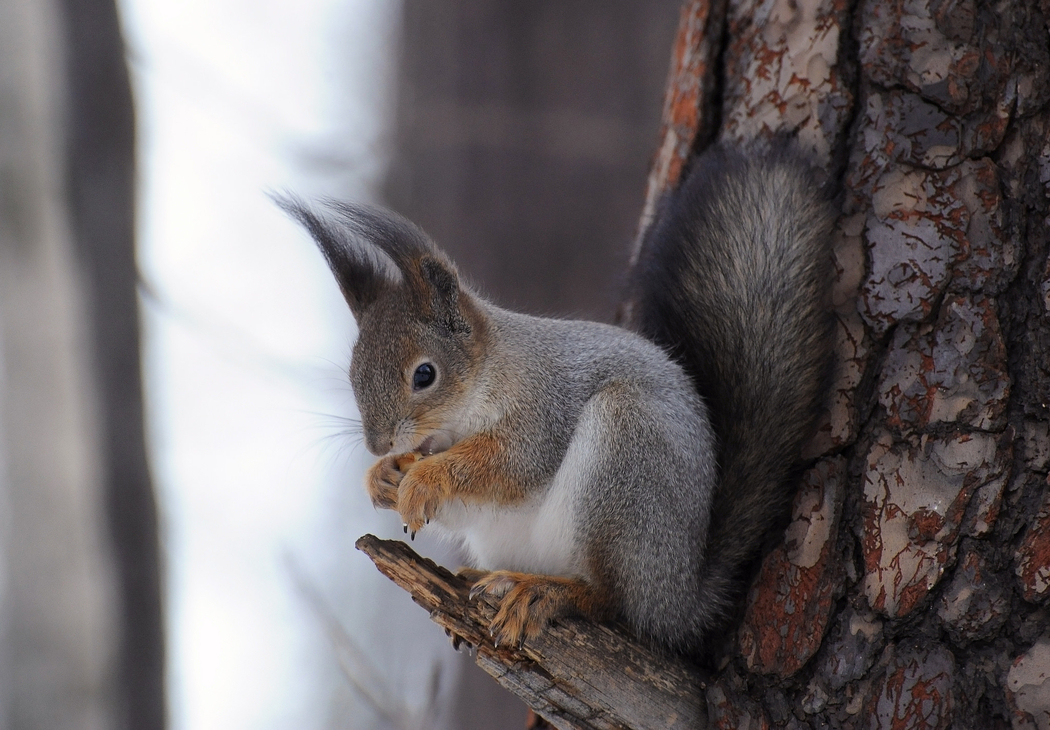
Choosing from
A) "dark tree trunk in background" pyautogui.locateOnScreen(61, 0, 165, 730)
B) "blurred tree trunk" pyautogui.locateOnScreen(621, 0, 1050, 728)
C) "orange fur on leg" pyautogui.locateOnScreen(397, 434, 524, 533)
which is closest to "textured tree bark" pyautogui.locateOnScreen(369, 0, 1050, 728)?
"blurred tree trunk" pyautogui.locateOnScreen(621, 0, 1050, 728)

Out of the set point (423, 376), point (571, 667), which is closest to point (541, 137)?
point (423, 376)

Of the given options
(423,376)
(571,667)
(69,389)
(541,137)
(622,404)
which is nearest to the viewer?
(571,667)

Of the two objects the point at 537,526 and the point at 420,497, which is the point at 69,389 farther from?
the point at 537,526

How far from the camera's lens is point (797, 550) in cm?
121

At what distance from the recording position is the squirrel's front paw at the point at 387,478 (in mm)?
1414

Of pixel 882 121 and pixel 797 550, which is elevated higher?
pixel 882 121

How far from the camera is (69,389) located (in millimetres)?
2057

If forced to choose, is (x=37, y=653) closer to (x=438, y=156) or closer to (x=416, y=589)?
(x=416, y=589)

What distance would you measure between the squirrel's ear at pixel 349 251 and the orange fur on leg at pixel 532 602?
57 centimetres

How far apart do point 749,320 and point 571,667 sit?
0.60m

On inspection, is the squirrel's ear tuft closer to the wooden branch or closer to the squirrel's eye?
the squirrel's eye

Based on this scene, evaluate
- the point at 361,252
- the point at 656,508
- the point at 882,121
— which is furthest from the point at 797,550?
the point at 361,252

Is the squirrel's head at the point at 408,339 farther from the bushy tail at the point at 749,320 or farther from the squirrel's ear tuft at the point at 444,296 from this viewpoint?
the bushy tail at the point at 749,320

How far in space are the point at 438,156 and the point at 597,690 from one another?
1.55 metres
